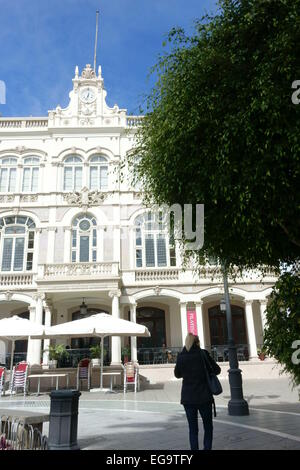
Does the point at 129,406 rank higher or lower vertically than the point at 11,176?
lower

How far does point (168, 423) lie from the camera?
8742mm

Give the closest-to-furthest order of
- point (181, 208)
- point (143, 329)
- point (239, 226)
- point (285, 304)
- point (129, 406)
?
point (285, 304)
point (239, 226)
point (181, 208)
point (129, 406)
point (143, 329)

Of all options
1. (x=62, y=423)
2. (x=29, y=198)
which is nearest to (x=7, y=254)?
(x=29, y=198)

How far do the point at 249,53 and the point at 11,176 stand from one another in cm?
2138

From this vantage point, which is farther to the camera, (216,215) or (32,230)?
(32,230)

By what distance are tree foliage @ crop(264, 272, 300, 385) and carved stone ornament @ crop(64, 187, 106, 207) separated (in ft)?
62.4

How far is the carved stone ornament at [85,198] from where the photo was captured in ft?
80.2

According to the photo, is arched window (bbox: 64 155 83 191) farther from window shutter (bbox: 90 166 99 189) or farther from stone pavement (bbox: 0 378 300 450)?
stone pavement (bbox: 0 378 300 450)

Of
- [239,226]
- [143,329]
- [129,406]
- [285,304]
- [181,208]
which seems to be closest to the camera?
[285,304]

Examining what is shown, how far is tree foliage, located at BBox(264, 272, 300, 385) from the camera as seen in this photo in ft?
19.6

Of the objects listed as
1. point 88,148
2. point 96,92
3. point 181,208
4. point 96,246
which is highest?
point 96,92

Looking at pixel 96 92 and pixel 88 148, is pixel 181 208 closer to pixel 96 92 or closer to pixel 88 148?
pixel 88 148
